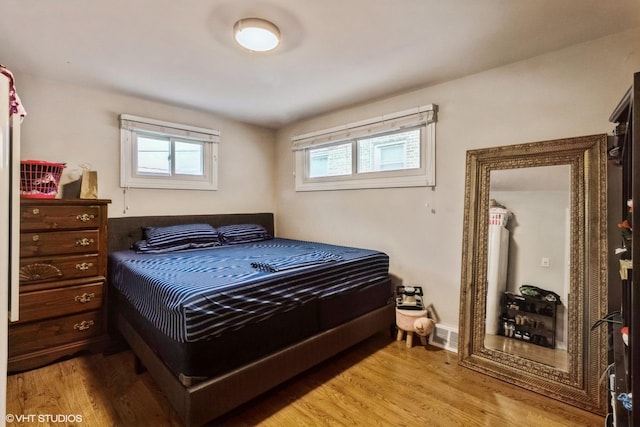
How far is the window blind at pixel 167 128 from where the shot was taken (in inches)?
114

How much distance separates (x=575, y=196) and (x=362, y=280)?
1.54 metres

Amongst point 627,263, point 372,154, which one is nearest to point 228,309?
point 627,263

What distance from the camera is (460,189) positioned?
248cm

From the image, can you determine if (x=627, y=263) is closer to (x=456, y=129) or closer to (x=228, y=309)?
(x=456, y=129)

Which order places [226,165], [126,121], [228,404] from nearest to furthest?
1. [228,404]
2. [126,121]
3. [226,165]

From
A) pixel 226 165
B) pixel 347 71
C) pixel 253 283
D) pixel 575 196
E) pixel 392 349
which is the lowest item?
pixel 392 349

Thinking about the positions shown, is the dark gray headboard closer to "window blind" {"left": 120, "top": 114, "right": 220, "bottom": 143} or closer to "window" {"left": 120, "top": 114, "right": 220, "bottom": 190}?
"window" {"left": 120, "top": 114, "right": 220, "bottom": 190}

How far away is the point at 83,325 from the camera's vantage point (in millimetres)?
2309

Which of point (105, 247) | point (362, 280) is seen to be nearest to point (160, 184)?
point (105, 247)

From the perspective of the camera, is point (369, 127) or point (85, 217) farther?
point (369, 127)

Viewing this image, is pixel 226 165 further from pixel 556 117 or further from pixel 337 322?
pixel 556 117

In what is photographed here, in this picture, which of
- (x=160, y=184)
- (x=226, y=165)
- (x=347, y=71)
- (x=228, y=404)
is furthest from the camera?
(x=226, y=165)

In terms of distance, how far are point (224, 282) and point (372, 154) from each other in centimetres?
208

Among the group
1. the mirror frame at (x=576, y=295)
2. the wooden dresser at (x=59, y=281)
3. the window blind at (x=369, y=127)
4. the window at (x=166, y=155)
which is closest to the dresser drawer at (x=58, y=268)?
the wooden dresser at (x=59, y=281)
